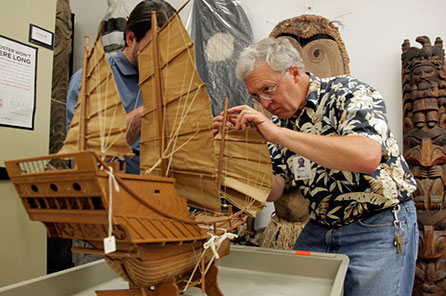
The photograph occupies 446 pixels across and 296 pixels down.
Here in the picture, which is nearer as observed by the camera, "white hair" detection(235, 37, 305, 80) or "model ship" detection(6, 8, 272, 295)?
"model ship" detection(6, 8, 272, 295)

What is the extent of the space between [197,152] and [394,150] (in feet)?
2.24

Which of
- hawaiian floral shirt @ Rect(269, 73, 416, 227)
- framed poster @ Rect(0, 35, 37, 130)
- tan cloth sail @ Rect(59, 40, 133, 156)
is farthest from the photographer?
framed poster @ Rect(0, 35, 37, 130)

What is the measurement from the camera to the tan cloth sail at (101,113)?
0.82 meters

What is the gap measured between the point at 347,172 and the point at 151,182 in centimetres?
73

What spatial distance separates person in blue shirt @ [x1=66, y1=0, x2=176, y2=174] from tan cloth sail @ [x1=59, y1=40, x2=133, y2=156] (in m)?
0.29

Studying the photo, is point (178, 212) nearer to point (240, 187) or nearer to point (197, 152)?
point (197, 152)

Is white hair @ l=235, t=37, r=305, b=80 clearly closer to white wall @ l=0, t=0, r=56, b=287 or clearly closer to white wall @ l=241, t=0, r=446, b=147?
white wall @ l=0, t=0, r=56, b=287

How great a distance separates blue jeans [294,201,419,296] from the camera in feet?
3.77

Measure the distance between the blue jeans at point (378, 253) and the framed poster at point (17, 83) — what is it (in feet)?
4.81

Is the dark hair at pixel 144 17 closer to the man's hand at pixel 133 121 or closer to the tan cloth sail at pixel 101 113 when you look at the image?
the man's hand at pixel 133 121

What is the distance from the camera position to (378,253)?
1174mm

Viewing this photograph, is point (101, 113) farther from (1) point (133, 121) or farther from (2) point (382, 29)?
(2) point (382, 29)

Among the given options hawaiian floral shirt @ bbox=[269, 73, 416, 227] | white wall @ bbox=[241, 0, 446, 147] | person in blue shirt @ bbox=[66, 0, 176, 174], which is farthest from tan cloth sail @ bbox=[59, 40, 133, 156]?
white wall @ bbox=[241, 0, 446, 147]

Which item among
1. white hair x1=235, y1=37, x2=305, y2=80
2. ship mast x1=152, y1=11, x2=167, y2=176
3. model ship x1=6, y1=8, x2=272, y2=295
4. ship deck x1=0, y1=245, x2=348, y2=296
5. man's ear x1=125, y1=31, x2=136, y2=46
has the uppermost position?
man's ear x1=125, y1=31, x2=136, y2=46
